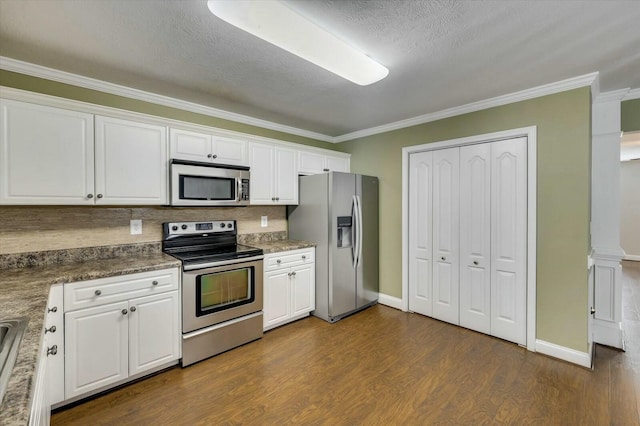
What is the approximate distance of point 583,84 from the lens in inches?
99.8

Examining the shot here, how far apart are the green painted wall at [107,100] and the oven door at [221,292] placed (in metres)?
1.67

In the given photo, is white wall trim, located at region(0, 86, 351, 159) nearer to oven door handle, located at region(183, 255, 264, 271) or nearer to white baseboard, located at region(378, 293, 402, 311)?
oven door handle, located at region(183, 255, 264, 271)

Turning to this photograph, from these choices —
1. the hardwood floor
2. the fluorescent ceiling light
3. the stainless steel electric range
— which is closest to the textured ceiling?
the fluorescent ceiling light

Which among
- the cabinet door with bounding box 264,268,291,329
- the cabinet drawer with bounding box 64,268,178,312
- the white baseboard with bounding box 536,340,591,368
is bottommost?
the white baseboard with bounding box 536,340,591,368

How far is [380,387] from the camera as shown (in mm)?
2283

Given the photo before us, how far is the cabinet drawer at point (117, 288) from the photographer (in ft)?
6.54

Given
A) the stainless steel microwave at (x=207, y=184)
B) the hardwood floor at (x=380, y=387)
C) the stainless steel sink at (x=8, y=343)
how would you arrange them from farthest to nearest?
the stainless steel microwave at (x=207, y=184), the hardwood floor at (x=380, y=387), the stainless steel sink at (x=8, y=343)

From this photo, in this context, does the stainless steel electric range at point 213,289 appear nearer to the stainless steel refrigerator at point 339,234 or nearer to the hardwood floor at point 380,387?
the hardwood floor at point 380,387

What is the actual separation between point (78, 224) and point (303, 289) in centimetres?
230

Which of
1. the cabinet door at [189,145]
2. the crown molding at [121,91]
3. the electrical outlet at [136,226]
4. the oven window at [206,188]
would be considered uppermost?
the crown molding at [121,91]

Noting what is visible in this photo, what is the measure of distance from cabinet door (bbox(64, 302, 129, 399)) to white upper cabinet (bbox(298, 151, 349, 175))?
2.43m

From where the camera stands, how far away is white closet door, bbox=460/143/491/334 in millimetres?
3152

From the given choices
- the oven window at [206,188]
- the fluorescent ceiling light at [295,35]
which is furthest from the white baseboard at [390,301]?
the fluorescent ceiling light at [295,35]

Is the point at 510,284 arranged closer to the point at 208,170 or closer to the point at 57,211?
the point at 208,170
